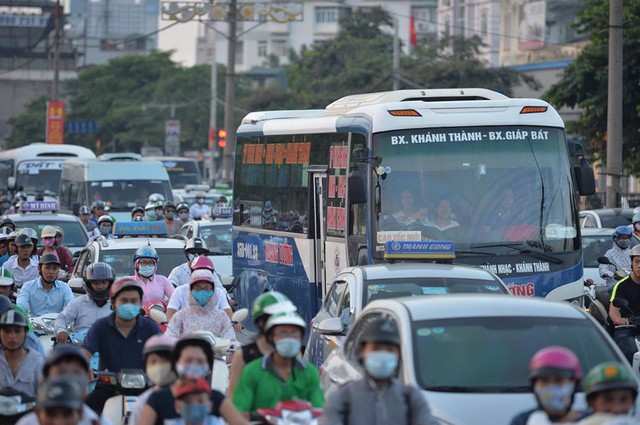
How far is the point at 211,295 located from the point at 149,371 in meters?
4.03

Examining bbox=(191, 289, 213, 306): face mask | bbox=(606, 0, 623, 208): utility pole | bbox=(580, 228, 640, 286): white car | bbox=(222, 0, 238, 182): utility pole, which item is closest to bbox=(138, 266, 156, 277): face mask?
bbox=(191, 289, 213, 306): face mask

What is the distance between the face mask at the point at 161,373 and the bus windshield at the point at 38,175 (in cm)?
3714

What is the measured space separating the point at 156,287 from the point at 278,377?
7.22 m

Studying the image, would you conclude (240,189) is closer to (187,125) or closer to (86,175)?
(86,175)

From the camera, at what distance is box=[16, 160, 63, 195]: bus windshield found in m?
45.1

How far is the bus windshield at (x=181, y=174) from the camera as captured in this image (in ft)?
191

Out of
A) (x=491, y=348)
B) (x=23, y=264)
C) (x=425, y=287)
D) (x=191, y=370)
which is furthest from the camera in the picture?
(x=23, y=264)

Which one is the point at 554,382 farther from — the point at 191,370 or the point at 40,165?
the point at 40,165

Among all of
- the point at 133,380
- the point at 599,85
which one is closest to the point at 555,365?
the point at 133,380

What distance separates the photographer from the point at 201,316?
489 inches

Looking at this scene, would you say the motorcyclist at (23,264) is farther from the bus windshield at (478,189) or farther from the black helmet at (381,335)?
the black helmet at (381,335)

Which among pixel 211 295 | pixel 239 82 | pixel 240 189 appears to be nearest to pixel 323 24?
pixel 239 82

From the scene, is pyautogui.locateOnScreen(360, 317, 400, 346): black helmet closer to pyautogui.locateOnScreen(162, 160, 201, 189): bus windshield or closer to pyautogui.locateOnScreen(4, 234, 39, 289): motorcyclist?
pyautogui.locateOnScreen(4, 234, 39, 289): motorcyclist

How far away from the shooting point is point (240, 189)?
75.6 feet
